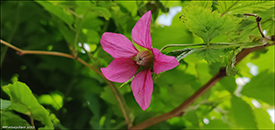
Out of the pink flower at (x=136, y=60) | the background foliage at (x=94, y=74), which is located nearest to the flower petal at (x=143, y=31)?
the pink flower at (x=136, y=60)

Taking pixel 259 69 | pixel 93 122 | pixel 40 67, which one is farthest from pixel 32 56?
pixel 259 69

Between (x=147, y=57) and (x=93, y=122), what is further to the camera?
(x=93, y=122)

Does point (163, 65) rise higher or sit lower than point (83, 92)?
higher

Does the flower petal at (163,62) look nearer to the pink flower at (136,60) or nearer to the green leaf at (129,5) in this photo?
the pink flower at (136,60)

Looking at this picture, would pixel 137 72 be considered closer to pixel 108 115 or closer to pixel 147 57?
pixel 147 57

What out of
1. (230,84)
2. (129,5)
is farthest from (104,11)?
(230,84)

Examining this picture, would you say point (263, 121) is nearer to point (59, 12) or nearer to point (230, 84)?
point (230, 84)
